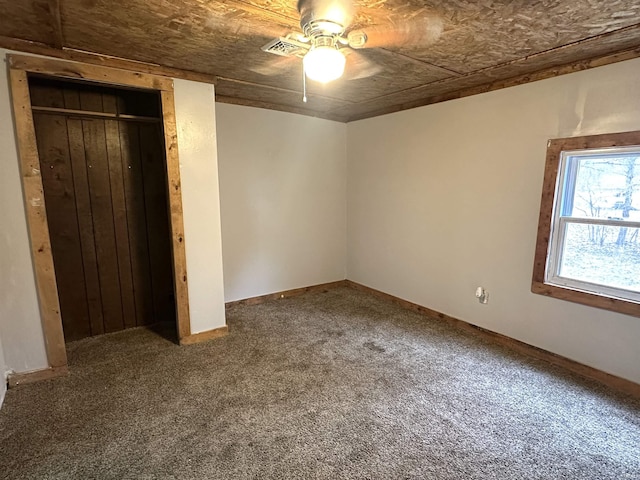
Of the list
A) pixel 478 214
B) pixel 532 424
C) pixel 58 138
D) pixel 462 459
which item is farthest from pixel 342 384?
pixel 58 138

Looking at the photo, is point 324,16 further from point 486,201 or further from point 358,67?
point 486,201

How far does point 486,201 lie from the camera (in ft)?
10.6

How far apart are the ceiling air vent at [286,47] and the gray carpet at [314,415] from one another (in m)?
2.32

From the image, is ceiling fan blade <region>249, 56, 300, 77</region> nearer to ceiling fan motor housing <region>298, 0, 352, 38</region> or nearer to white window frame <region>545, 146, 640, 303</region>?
ceiling fan motor housing <region>298, 0, 352, 38</region>

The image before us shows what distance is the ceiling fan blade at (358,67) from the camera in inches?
94.8

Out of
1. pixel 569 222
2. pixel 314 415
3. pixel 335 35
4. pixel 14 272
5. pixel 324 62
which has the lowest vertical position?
pixel 314 415

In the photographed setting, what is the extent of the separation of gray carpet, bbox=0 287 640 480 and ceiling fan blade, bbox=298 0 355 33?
232cm

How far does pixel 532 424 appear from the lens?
2.10 metres

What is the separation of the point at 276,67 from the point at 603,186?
2.67 meters

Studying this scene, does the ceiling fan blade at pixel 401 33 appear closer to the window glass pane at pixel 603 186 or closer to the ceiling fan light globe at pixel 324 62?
the ceiling fan light globe at pixel 324 62

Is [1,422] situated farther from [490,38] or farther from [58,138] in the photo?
[490,38]

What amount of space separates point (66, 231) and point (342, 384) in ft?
9.06

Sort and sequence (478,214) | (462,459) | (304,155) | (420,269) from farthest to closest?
(304,155) → (420,269) → (478,214) → (462,459)

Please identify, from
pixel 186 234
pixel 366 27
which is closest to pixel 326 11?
pixel 366 27
